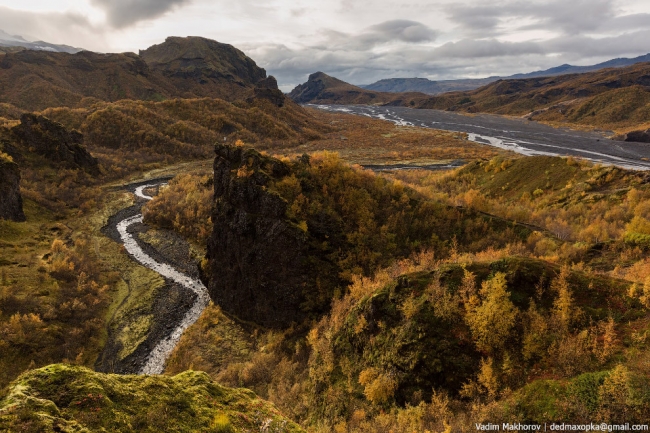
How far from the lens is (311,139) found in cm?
12562

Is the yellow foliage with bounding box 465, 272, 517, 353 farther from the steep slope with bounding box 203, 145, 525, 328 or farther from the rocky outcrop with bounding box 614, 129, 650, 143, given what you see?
the rocky outcrop with bounding box 614, 129, 650, 143

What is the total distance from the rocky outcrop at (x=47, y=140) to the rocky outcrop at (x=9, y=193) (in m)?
23.1

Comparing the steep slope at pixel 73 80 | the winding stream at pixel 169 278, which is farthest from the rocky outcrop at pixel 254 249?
the steep slope at pixel 73 80

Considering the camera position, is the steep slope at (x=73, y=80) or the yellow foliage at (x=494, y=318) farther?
the steep slope at (x=73, y=80)

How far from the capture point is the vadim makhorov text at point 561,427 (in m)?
6.89

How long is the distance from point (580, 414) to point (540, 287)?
4856mm

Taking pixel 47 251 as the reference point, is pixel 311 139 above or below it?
above

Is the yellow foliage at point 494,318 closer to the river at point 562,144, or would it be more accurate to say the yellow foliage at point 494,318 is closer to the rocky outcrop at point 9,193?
the rocky outcrop at point 9,193

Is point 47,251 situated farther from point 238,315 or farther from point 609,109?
point 609,109

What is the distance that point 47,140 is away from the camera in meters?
63.0

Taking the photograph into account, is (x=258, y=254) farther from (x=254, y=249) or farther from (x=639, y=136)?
(x=639, y=136)

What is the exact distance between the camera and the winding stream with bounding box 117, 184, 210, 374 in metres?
23.4

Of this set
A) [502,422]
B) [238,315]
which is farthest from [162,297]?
[502,422]

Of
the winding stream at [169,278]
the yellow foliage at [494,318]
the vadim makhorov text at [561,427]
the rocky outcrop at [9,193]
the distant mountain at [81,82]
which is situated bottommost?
the winding stream at [169,278]
